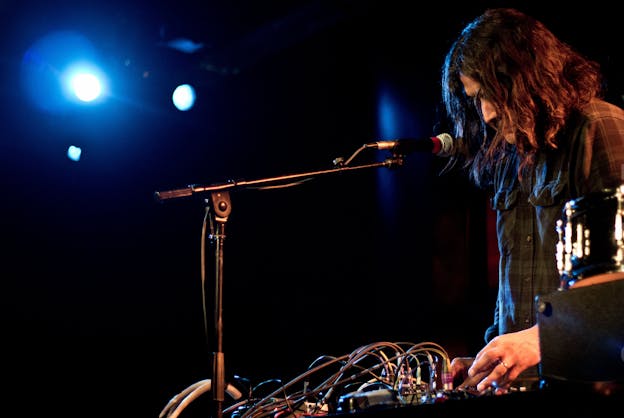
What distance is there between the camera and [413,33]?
12.2 ft

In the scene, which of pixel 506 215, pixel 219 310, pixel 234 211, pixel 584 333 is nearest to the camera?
pixel 584 333

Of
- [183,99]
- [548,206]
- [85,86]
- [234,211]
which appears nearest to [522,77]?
[548,206]

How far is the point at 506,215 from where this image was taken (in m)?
2.16

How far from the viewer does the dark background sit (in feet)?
12.3

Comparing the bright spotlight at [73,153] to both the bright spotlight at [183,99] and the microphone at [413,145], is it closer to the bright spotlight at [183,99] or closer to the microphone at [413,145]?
the bright spotlight at [183,99]

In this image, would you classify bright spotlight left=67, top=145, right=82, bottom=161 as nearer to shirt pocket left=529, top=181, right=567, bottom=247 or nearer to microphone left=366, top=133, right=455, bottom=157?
microphone left=366, top=133, right=455, bottom=157

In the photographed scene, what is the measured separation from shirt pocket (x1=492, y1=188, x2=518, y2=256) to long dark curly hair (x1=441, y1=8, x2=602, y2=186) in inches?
4.0

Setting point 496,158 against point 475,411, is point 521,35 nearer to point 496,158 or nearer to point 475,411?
point 496,158

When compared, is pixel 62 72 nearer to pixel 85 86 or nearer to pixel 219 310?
pixel 85 86

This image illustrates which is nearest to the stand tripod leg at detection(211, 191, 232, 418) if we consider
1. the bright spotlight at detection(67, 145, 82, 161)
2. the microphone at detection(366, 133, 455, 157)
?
the microphone at detection(366, 133, 455, 157)

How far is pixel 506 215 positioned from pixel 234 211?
91.5 inches

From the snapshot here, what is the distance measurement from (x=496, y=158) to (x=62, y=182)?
2.75 m

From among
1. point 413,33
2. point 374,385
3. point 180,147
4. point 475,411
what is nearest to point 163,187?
point 180,147

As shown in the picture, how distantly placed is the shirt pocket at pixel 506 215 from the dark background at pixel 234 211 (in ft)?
4.78
